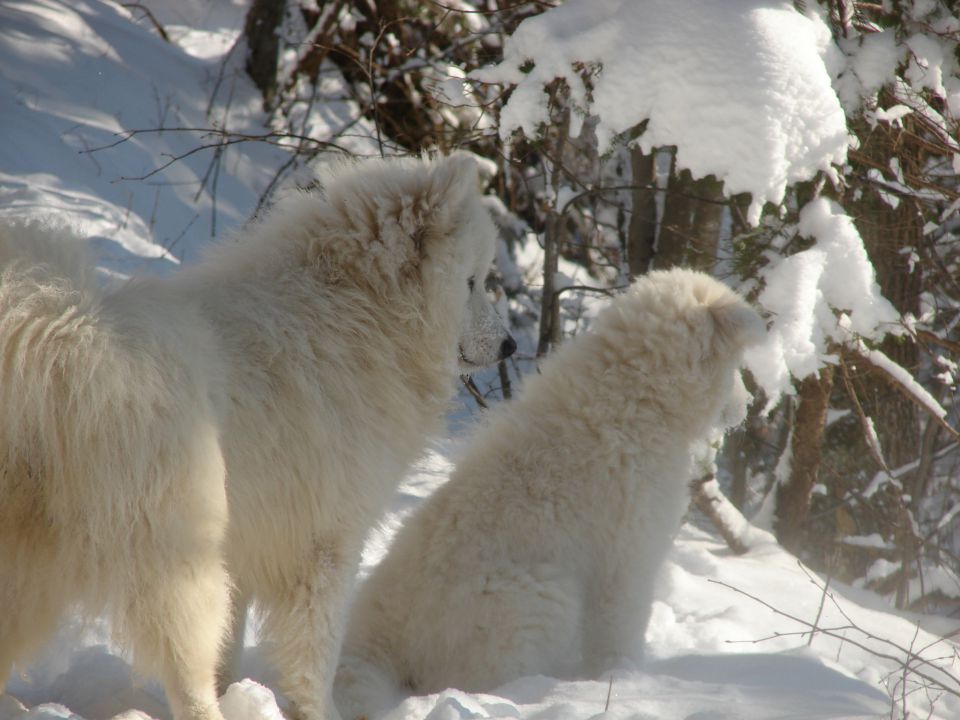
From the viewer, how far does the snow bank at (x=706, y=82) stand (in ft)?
14.5

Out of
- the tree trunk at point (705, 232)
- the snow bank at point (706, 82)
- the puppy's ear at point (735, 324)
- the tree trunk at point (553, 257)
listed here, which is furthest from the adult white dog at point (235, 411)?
the tree trunk at point (553, 257)

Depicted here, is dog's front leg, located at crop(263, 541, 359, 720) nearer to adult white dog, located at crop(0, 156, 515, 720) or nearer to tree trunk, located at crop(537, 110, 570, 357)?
adult white dog, located at crop(0, 156, 515, 720)

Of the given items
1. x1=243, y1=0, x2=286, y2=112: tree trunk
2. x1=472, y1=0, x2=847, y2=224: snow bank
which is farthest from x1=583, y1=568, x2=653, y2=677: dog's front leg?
x1=243, y1=0, x2=286, y2=112: tree trunk

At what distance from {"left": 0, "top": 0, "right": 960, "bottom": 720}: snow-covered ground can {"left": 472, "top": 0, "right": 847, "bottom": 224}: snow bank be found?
6.46ft

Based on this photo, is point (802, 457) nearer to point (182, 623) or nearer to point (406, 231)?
point (406, 231)

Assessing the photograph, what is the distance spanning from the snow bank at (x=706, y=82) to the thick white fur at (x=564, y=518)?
0.70 meters

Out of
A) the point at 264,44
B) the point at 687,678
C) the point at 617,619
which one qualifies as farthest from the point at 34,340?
the point at 264,44

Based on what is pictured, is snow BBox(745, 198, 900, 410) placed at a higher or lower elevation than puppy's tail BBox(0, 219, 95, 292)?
lower

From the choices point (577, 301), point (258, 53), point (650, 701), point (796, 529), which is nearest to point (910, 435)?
point (796, 529)

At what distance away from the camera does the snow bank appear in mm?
4418

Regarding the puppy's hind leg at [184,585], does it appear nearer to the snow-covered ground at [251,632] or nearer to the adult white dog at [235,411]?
the adult white dog at [235,411]

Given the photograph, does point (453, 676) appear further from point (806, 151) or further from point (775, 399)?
point (806, 151)

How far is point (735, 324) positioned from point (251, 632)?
2784 millimetres

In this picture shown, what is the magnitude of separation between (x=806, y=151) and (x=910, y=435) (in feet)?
14.0
